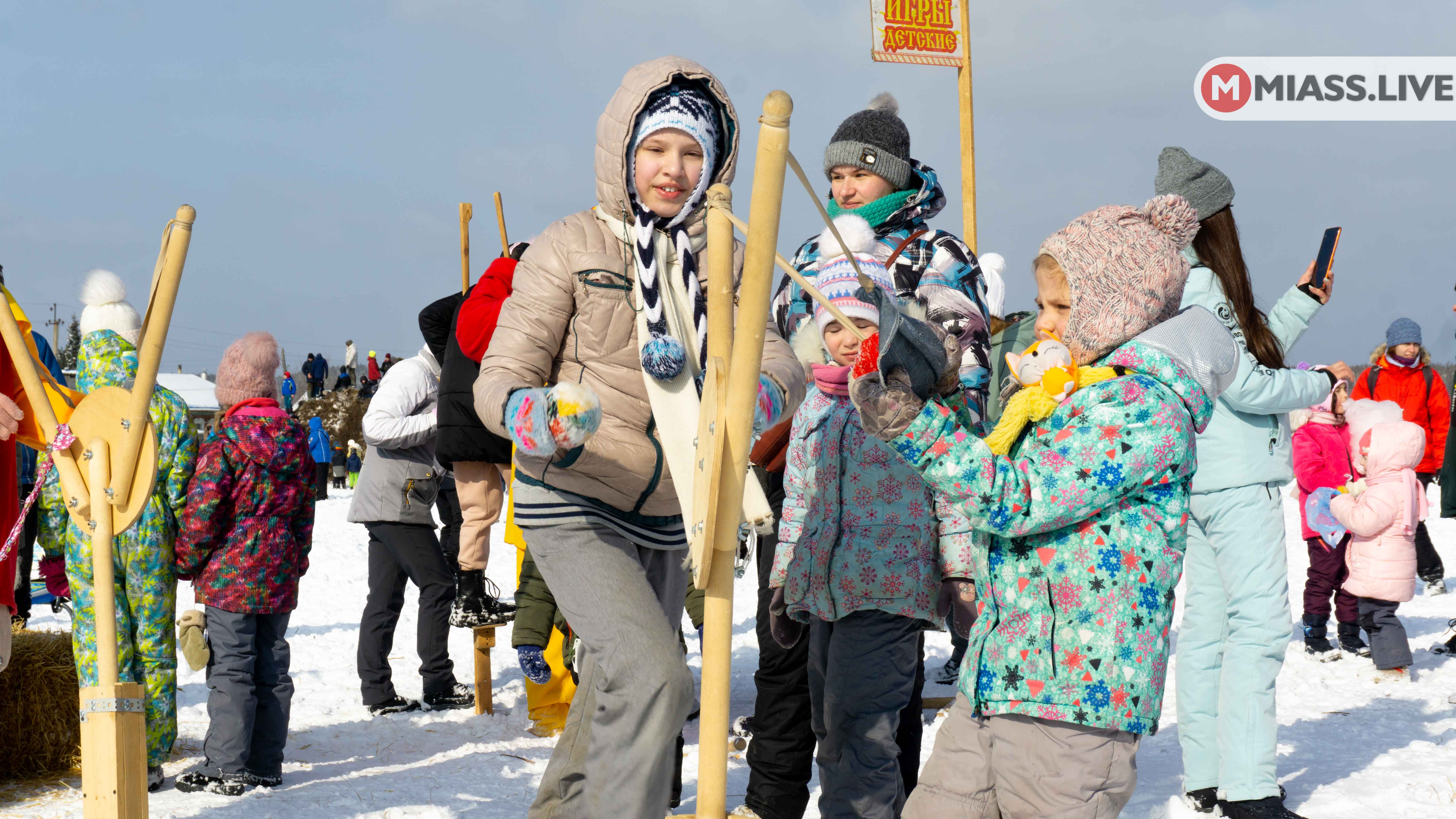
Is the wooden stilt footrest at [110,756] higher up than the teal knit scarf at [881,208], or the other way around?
the teal knit scarf at [881,208]

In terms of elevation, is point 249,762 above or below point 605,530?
below

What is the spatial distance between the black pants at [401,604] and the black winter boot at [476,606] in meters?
0.41

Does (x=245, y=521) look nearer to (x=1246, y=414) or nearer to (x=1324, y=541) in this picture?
(x=1246, y=414)

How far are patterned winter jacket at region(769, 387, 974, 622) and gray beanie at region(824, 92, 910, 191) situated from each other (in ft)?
3.19

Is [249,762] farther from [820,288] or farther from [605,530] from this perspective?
[820,288]

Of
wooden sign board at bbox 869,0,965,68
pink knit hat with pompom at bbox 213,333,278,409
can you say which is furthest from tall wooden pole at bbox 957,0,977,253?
pink knit hat with pompom at bbox 213,333,278,409

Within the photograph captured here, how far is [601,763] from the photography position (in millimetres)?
2598

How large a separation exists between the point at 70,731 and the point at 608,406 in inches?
146

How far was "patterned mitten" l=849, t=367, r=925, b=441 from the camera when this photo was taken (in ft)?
7.19

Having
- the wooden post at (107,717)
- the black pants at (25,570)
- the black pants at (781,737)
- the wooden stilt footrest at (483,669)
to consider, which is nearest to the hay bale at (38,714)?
the wooden stilt footrest at (483,669)

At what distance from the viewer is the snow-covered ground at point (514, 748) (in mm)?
4383

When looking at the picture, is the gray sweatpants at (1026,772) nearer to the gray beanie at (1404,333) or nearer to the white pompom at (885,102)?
the white pompom at (885,102)

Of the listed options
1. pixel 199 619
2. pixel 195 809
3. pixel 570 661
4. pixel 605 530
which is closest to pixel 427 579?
pixel 570 661

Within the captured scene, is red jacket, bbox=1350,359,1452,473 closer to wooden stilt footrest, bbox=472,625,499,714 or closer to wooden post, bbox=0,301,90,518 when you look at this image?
wooden stilt footrest, bbox=472,625,499,714
